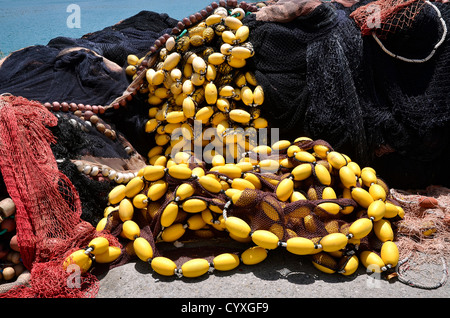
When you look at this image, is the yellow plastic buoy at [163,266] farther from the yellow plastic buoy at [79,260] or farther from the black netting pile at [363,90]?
the black netting pile at [363,90]

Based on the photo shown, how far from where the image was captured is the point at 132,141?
9.32ft

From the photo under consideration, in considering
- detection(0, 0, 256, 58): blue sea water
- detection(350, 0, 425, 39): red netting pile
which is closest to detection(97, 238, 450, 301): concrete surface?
detection(350, 0, 425, 39): red netting pile

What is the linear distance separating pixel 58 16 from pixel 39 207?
9844mm

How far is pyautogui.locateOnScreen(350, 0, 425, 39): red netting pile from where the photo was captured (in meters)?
2.26

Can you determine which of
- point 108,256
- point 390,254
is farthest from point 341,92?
point 108,256

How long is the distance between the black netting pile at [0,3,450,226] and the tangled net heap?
17 cm

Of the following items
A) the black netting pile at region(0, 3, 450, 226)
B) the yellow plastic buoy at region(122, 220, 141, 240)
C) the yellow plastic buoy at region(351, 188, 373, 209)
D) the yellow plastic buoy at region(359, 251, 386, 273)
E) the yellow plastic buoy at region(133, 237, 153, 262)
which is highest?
the black netting pile at region(0, 3, 450, 226)

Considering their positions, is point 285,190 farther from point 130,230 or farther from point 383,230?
point 130,230

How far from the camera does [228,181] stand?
2.09 meters

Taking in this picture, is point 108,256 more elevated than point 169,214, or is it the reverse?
point 169,214

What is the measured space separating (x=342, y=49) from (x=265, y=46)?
51cm

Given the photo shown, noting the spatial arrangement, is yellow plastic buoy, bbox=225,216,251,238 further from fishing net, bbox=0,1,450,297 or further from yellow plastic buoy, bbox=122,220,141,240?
yellow plastic buoy, bbox=122,220,141,240

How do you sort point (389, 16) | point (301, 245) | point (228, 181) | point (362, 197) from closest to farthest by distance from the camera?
point (301, 245) → point (362, 197) → point (228, 181) → point (389, 16)

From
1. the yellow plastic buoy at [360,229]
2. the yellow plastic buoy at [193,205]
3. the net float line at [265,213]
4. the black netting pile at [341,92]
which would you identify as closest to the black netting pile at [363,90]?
the black netting pile at [341,92]
